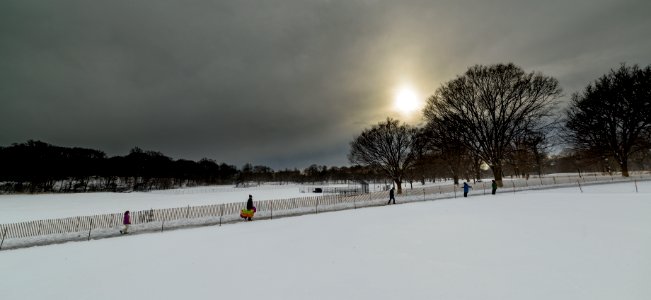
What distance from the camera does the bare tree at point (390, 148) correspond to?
1704 inches

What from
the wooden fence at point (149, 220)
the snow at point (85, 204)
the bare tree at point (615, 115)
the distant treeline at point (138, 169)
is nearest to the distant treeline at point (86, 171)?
the distant treeline at point (138, 169)

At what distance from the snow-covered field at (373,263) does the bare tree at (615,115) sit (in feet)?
113

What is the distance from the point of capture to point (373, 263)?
8.26 meters

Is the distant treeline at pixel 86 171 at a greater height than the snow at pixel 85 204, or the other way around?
the distant treeline at pixel 86 171

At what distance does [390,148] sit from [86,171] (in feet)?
340

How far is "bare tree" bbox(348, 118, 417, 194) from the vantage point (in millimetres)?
43281

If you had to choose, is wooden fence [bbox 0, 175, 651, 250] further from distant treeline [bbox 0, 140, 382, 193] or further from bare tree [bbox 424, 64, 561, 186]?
distant treeline [bbox 0, 140, 382, 193]

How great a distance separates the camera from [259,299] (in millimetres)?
6223

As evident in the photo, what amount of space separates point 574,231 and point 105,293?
54.2ft

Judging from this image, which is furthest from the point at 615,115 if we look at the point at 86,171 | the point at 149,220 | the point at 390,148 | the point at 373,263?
the point at 86,171

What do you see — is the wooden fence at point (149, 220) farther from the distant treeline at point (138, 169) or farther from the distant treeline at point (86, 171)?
the distant treeline at point (86, 171)

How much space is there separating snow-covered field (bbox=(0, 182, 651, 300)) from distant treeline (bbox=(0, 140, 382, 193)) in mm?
73292

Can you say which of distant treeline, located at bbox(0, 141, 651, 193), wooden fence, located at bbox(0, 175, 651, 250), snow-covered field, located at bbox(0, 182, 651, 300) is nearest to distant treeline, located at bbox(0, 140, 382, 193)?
distant treeline, located at bbox(0, 141, 651, 193)

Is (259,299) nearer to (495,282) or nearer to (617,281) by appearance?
(495,282)
